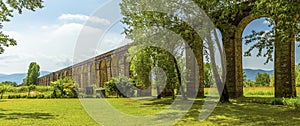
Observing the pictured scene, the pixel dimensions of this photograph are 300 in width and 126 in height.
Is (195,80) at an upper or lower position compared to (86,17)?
lower

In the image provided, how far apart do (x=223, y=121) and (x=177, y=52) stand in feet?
29.1

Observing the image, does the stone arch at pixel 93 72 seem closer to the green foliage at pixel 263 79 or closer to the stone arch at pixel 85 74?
the stone arch at pixel 85 74

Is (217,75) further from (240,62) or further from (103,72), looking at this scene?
(103,72)

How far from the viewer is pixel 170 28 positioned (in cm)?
1290

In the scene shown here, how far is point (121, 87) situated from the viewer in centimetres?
2550

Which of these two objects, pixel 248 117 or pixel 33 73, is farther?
pixel 33 73

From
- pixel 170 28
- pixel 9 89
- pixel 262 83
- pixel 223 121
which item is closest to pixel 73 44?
pixel 170 28

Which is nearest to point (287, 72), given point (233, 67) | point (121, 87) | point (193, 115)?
point (233, 67)

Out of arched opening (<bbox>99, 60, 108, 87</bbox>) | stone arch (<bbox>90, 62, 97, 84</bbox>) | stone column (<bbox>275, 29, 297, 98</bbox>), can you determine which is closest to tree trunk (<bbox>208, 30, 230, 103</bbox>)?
stone column (<bbox>275, 29, 297, 98</bbox>)

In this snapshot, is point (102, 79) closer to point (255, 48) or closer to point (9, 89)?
point (9, 89)

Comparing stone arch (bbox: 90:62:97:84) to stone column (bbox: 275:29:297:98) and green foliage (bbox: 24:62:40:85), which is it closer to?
stone column (bbox: 275:29:297:98)

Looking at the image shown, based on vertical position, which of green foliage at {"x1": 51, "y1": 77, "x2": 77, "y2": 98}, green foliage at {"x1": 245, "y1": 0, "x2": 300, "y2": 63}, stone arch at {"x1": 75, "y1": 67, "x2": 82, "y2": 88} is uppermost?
green foliage at {"x1": 245, "y1": 0, "x2": 300, "y2": 63}

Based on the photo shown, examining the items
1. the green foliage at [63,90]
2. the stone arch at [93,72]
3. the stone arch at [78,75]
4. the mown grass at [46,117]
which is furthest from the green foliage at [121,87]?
the stone arch at [78,75]

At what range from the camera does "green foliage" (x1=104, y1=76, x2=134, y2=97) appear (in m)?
25.2
